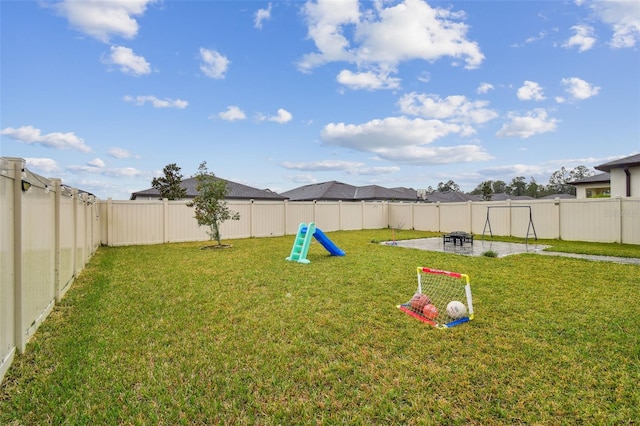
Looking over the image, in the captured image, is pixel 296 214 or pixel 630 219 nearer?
pixel 630 219

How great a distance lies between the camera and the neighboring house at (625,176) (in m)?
14.1

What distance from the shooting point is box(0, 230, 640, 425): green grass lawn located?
2.03 m

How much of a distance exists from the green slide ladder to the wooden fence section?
15.3ft

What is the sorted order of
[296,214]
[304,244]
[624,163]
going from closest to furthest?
1. [304,244]
2. [624,163]
3. [296,214]

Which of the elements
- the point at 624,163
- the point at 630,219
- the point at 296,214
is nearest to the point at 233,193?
the point at 296,214

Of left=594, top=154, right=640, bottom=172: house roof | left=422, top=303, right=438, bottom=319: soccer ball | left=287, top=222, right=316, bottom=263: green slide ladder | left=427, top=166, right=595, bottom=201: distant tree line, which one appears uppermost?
left=427, top=166, right=595, bottom=201: distant tree line

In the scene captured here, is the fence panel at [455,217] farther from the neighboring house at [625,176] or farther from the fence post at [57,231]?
the fence post at [57,231]

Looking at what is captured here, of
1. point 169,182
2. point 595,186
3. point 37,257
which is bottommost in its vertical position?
point 37,257

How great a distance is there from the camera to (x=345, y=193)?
3375 centimetres

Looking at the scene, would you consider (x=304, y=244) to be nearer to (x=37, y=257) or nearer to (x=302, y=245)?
(x=302, y=245)

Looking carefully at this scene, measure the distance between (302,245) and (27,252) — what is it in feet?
19.1

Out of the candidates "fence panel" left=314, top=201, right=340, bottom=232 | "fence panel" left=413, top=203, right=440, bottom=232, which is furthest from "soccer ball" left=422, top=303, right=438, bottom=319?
"fence panel" left=413, top=203, right=440, bottom=232

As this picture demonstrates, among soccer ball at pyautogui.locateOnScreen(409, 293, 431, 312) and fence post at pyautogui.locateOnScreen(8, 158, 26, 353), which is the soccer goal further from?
fence post at pyautogui.locateOnScreen(8, 158, 26, 353)

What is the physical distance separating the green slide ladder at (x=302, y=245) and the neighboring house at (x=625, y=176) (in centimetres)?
1563
